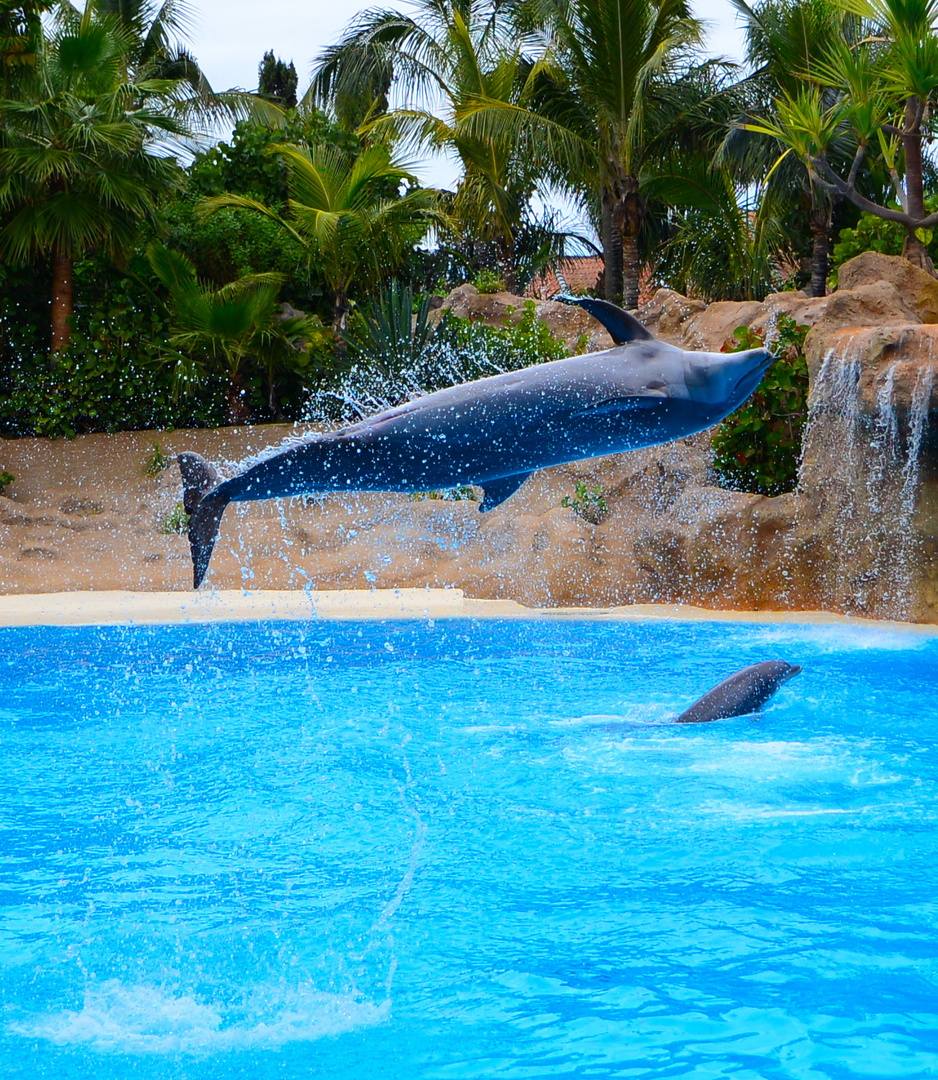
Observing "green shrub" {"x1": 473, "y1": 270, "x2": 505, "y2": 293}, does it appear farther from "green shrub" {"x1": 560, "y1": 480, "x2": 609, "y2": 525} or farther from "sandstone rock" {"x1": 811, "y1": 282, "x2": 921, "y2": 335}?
"sandstone rock" {"x1": 811, "y1": 282, "x2": 921, "y2": 335}

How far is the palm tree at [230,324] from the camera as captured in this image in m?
16.3

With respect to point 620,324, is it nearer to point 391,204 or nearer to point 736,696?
point 736,696

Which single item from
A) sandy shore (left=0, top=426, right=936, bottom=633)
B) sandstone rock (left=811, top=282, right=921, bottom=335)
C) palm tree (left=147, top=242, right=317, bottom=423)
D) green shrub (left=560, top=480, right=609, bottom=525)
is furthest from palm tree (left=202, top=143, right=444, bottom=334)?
sandstone rock (left=811, top=282, right=921, bottom=335)

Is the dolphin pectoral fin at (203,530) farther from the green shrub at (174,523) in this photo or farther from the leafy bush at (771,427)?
the green shrub at (174,523)

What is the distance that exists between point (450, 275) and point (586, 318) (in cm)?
599

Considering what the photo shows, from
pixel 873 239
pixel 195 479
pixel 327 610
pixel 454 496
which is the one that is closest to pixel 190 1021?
pixel 195 479

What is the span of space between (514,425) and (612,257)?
52.0 feet

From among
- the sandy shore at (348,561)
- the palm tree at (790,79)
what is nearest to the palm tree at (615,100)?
the palm tree at (790,79)

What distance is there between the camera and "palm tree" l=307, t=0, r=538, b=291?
19.0 m

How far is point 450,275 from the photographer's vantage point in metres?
22.4

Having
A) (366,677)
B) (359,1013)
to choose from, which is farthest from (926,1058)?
(366,677)

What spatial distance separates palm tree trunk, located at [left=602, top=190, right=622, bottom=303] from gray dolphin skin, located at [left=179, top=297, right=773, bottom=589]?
49.5 feet

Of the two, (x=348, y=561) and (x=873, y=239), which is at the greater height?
(x=873, y=239)

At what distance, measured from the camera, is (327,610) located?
36.0 ft
